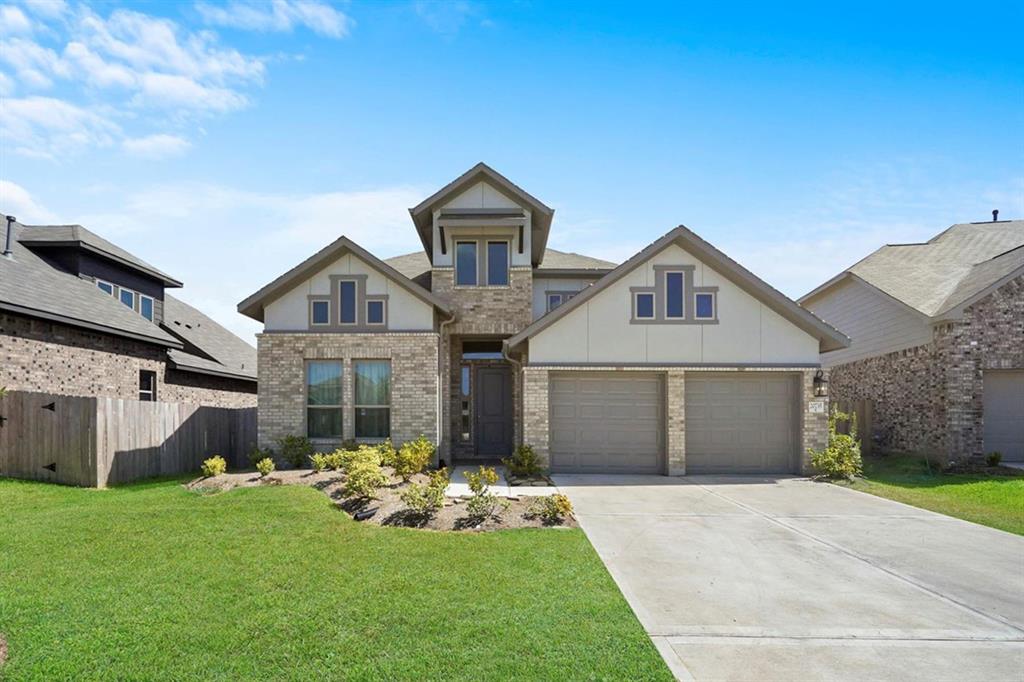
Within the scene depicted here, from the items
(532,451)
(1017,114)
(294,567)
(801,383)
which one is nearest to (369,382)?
(532,451)

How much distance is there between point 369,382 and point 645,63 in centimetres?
976

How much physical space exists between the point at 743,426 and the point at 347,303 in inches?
396

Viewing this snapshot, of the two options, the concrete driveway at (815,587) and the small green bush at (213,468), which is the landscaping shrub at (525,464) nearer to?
the concrete driveway at (815,587)

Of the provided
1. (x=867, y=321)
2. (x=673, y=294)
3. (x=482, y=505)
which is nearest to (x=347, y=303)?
(x=482, y=505)

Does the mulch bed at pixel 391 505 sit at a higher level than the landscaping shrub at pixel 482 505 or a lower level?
lower

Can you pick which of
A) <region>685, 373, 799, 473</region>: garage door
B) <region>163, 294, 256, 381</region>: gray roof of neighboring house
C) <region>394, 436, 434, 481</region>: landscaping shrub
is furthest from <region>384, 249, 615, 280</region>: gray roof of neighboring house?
<region>163, 294, 256, 381</region>: gray roof of neighboring house

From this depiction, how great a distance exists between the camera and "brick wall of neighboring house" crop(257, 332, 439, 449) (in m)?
13.4

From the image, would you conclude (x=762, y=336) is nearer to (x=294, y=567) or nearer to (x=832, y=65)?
(x=832, y=65)

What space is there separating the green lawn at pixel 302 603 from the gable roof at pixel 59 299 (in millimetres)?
6695

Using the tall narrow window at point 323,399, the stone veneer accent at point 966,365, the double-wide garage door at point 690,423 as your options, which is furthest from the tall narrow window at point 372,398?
the stone veneer accent at point 966,365

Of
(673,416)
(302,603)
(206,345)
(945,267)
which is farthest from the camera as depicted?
(206,345)

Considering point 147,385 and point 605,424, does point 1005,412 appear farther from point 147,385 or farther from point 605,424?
point 147,385

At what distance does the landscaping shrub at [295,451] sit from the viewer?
1304 centimetres

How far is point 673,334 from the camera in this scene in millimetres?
13094
